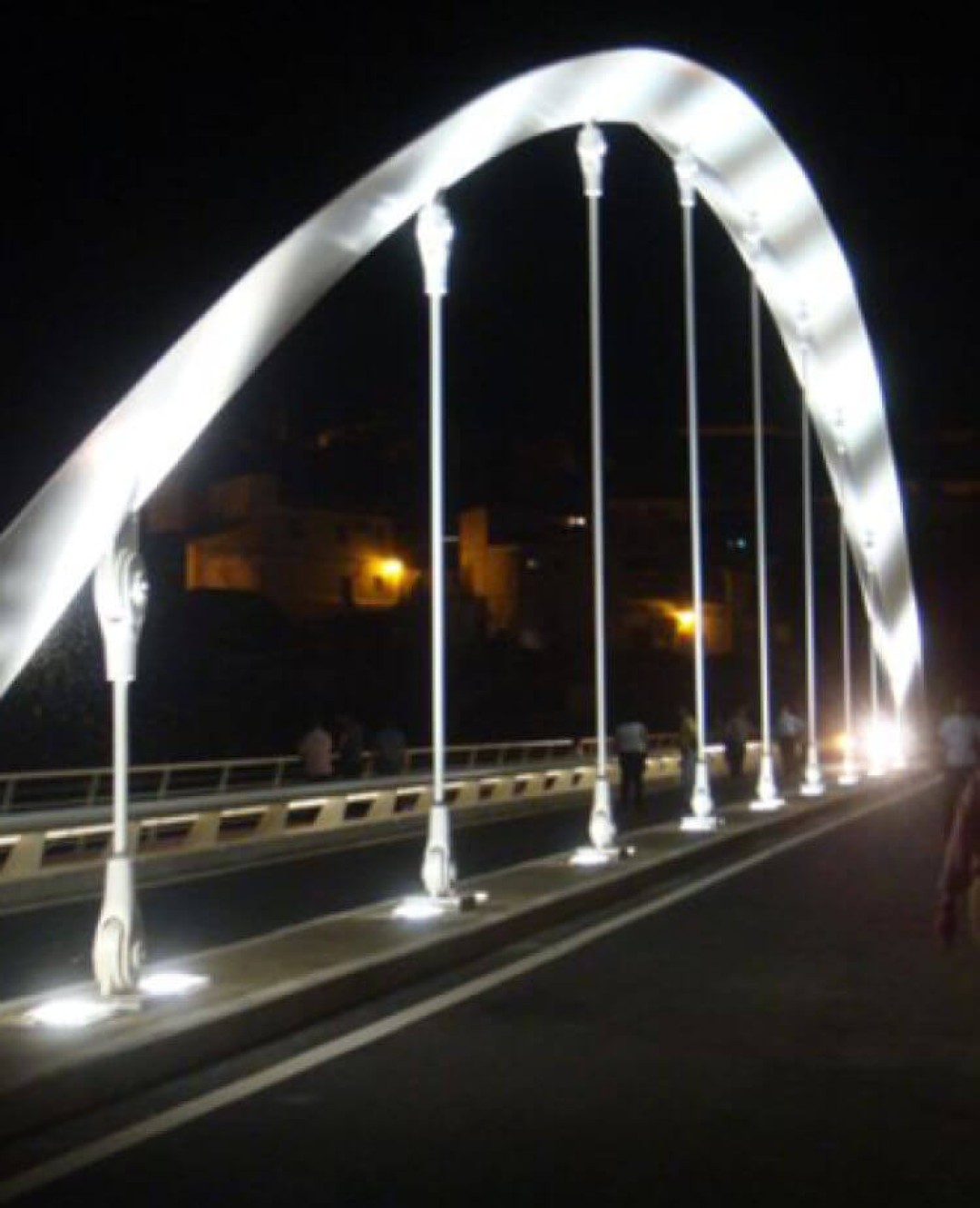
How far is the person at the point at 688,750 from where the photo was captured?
37.3 meters

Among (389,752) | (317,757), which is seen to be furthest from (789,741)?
(317,757)

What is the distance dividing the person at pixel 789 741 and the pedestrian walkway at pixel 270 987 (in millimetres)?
28774

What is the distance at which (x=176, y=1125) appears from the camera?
908 centimetres

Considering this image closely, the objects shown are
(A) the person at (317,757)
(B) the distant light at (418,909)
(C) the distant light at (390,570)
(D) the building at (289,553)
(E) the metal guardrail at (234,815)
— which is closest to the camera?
(B) the distant light at (418,909)

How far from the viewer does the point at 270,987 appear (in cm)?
1240

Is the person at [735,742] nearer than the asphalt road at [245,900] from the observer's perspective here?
No

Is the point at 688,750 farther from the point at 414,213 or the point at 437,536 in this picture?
the point at 437,536

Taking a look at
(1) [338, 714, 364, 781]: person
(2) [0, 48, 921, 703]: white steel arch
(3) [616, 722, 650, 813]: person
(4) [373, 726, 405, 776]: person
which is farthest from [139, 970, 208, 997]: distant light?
(4) [373, 726, 405, 776]: person

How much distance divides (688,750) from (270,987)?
26.2 metres

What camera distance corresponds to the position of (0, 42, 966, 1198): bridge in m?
11.6

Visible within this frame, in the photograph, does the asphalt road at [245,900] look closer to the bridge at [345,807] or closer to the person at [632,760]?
the bridge at [345,807]

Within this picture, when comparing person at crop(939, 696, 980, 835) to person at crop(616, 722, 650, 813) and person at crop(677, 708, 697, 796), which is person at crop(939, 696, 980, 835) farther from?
person at crop(616, 722, 650, 813)

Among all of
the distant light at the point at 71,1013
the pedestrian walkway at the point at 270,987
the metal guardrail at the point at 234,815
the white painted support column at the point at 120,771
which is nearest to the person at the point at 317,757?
the metal guardrail at the point at 234,815

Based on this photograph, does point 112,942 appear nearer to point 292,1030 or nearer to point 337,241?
point 292,1030
